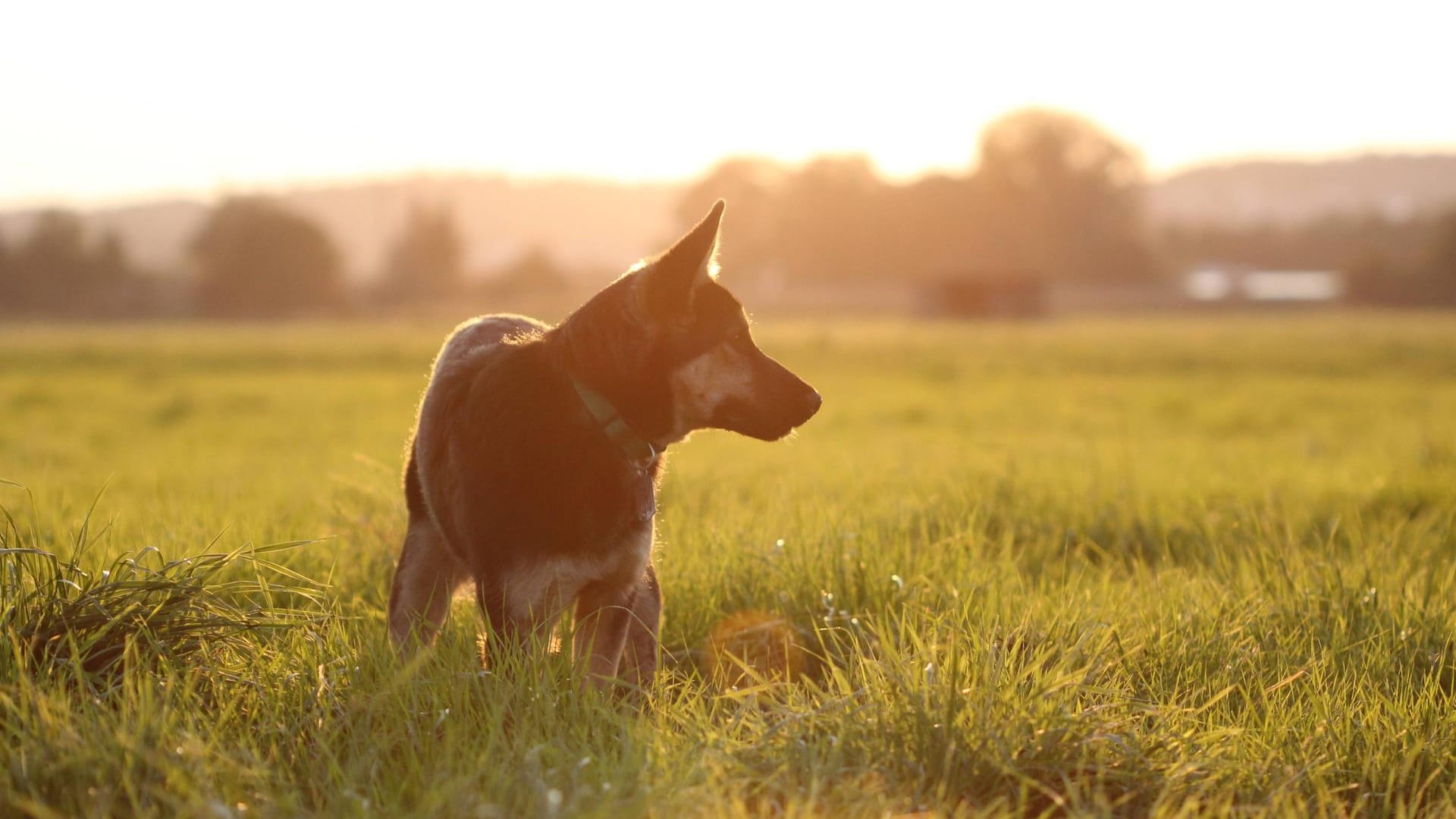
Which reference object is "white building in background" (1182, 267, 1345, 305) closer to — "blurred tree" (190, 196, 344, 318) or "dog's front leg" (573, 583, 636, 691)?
"blurred tree" (190, 196, 344, 318)

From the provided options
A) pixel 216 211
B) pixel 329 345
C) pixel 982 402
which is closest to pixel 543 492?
pixel 982 402

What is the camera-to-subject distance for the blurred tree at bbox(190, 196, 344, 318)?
86250 millimetres

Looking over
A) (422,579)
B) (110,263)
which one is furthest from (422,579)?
(110,263)

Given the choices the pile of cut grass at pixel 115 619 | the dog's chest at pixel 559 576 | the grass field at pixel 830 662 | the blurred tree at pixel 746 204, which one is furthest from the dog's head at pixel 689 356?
the blurred tree at pixel 746 204

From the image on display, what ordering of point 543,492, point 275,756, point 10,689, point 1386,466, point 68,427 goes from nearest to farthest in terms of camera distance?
point 10,689 → point 275,756 → point 543,492 → point 1386,466 → point 68,427

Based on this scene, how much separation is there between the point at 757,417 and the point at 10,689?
254 centimetres

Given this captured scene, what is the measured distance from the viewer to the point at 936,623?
12.9ft

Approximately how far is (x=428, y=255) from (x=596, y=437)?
98.5 metres

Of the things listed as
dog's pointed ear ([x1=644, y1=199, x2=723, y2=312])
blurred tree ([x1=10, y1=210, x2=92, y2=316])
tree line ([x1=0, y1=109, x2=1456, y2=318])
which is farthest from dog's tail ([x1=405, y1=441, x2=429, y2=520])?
blurred tree ([x1=10, y1=210, x2=92, y2=316])

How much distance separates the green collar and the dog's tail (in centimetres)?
114

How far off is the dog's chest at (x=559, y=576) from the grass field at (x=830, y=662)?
222mm

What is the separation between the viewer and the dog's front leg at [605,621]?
416 cm

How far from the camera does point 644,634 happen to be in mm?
4402

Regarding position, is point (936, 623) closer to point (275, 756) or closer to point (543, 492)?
Answer: point (543, 492)
